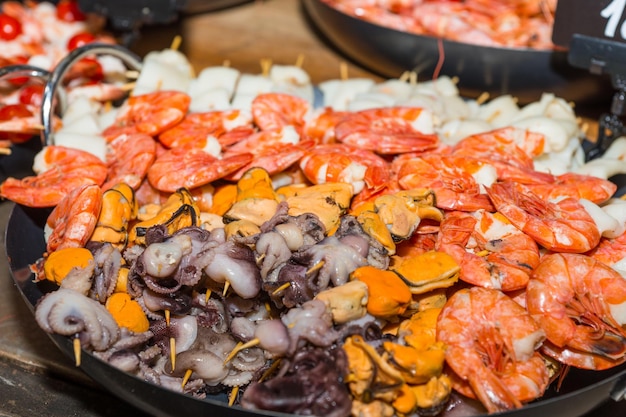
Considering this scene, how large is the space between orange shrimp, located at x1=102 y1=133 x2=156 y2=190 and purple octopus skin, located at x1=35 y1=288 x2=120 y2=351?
609mm

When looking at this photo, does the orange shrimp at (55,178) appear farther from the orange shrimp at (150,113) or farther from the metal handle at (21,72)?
the metal handle at (21,72)

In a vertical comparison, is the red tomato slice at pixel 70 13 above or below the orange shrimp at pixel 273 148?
above

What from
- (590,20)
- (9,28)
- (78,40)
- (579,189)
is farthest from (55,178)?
(590,20)

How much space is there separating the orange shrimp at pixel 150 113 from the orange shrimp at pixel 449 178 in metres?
0.88

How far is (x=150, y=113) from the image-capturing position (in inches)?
99.6

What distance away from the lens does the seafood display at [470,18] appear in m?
3.55

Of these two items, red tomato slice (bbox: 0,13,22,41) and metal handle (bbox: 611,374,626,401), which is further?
red tomato slice (bbox: 0,13,22,41)

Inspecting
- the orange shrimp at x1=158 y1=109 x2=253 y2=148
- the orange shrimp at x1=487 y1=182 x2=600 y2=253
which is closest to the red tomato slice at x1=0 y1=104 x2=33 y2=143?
the orange shrimp at x1=158 y1=109 x2=253 y2=148

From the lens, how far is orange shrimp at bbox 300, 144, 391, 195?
2.14 m

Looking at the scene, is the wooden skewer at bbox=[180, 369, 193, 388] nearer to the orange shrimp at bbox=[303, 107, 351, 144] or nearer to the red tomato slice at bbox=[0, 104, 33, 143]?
the orange shrimp at bbox=[303, 107, 351, 144]

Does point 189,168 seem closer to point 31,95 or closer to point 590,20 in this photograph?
point 31,95

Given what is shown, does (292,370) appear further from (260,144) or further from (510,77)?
(510,77)

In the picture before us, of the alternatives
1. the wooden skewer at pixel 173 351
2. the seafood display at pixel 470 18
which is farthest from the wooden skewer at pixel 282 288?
the seafood display at pixel 470 18

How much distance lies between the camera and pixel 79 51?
2.63m
